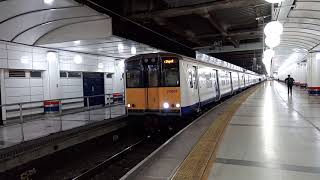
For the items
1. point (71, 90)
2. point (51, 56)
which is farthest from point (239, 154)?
point (71, 90)

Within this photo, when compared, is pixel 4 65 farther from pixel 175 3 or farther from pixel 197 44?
pixel 197 44

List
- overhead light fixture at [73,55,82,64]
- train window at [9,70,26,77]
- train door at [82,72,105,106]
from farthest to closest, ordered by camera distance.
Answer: train door at [82,72,105,106], overhead light fixture at [73,55,82,64], train window at [9,70,26,77]

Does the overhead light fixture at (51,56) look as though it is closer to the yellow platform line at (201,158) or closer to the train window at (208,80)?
the train window at (208,80)

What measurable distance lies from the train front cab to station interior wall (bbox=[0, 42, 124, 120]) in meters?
5.03

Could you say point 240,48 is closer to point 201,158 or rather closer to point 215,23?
point 215,23

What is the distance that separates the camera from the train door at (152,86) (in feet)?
32.0

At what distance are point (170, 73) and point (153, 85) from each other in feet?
2.46

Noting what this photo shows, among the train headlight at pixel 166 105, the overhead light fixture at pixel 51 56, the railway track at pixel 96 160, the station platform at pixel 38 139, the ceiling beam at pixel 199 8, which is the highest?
the ceiling beam at pixel 199 8

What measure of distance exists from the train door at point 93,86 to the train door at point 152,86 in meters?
8.04

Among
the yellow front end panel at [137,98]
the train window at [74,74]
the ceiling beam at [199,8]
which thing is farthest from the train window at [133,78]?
the train window at [74,74]

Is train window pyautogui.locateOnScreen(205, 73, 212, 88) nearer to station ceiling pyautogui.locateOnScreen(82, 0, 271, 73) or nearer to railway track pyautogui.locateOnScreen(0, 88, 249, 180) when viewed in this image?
station ceiling pyautogui.locateOnScreen(82, 0, 271, 73)

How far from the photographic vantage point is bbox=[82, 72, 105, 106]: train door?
1695cm

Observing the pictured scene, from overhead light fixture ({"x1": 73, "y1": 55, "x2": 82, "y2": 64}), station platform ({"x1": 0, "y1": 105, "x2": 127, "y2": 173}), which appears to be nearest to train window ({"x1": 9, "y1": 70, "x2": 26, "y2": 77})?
station platform ({"x1": 0, "y1": 105, "x2": 127, "y2": 173})

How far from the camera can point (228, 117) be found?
1074cm
